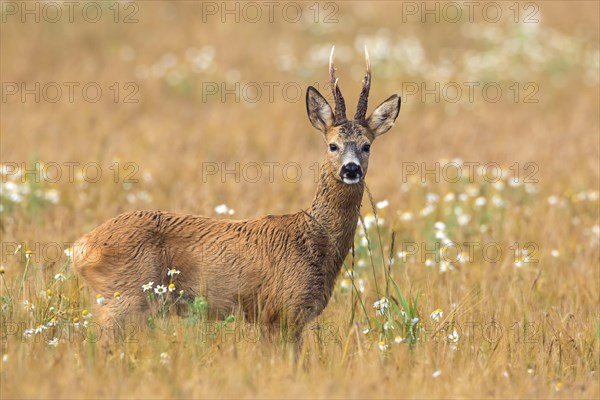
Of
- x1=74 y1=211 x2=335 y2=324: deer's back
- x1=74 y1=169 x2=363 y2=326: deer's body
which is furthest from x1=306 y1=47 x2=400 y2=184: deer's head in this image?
x1=74 y1=211 x2=335 y2=324: deer's back

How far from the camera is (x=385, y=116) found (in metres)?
6.74

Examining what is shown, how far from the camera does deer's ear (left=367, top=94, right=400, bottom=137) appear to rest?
6684 millimetres

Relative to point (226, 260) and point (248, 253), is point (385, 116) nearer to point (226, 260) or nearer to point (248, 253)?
point (248, 253)

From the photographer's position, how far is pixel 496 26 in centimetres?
2272

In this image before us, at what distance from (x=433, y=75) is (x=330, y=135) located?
488 inches

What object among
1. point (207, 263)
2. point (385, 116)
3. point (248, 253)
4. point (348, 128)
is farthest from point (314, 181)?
point (207, 263)

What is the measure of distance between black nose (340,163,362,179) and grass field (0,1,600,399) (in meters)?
0.64

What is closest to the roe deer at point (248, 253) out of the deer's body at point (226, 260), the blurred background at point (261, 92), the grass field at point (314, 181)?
the deer's body at point (226, 260)

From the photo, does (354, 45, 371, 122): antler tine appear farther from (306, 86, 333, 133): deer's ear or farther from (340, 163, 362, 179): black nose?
(340, 163, 362, 179): black nose

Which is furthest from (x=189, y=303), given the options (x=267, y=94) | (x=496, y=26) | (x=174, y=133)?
(x=496, y=26)

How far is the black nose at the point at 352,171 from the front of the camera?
20.1 ft

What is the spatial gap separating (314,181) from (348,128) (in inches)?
218

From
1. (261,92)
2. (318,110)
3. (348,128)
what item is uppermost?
(261,92)

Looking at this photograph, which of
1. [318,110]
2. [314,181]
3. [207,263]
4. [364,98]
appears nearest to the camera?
[207,263]
